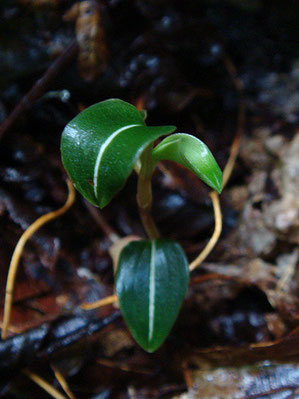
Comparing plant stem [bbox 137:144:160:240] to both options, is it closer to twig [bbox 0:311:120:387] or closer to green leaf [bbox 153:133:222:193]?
green leaf [bbox 153:133:222:193]

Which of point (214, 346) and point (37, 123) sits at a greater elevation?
point (37, 123)

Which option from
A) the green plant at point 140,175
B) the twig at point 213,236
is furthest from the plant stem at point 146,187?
the twig at point 213,236

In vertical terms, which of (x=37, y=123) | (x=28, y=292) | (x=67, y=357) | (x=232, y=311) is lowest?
(x=232, y=311)

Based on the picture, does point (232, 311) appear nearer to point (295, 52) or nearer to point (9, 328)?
point (9, 328)

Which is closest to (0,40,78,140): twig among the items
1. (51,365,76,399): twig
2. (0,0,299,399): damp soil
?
(0,0,299,399): damp soil

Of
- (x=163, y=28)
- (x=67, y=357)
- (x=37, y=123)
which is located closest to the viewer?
(x=67, y=357)

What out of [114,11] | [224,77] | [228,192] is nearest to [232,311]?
[228,192]

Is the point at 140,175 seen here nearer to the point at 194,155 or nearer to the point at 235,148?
the point at 194,155
